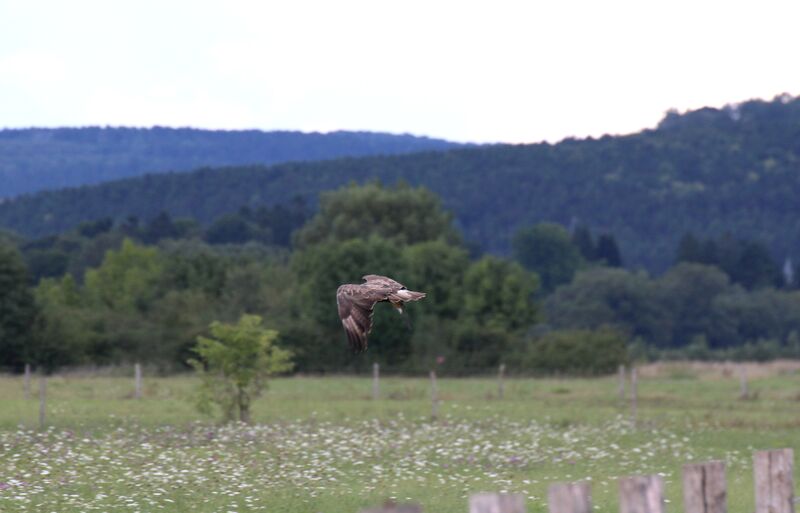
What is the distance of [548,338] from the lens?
63.2 m

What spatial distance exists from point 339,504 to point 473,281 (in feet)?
200

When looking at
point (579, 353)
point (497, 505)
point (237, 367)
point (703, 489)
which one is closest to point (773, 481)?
point (703, 489)

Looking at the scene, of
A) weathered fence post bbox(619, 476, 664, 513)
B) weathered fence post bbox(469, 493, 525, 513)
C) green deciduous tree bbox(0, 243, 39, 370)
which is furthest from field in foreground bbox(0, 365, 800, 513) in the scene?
green deciduous tree bbox(0, 243, 39, 370)

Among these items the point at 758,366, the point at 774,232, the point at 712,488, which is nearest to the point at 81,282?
the point at 758,366

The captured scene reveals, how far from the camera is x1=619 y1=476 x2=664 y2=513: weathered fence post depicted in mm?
7523

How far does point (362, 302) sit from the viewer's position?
51.4ft

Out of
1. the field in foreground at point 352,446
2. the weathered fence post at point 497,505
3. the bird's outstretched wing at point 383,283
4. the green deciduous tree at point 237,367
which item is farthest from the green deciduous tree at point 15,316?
the weathered fence post at point 497,505

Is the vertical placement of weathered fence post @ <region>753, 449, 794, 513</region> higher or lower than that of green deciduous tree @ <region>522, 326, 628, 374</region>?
higher

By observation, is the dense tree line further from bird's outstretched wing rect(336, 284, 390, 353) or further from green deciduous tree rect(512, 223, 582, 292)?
bird's outstretched wing rect(336, 284, 390, 353)

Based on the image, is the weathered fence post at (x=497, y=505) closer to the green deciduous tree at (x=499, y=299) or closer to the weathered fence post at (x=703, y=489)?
the weathered fence post at (x=703, y=489)

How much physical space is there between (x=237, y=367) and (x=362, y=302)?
1472 centimetres

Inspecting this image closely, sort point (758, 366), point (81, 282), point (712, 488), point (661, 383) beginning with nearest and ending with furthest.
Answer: point (712, 488) → point (661, 383) → point (758, 366) → point (81, 282)

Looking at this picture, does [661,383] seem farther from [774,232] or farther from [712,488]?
[774,232]

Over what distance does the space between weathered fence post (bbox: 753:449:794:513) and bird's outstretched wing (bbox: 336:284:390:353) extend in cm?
696
